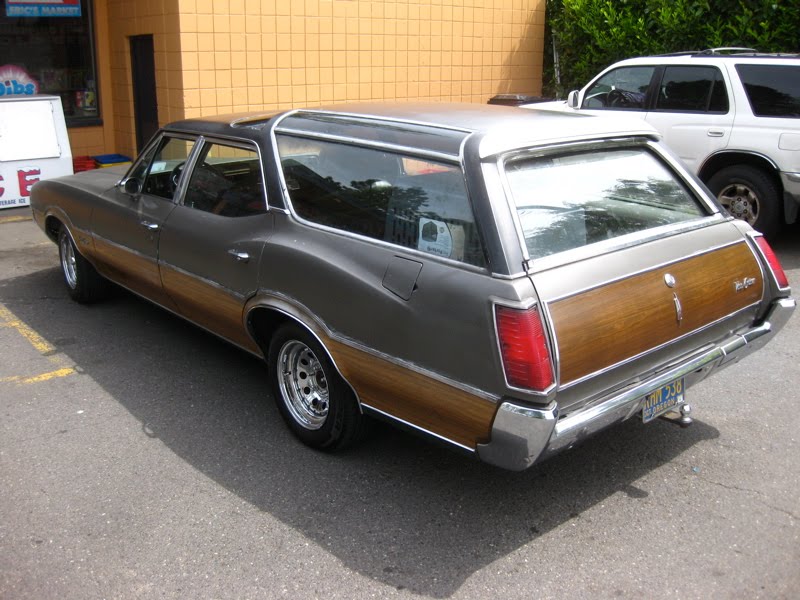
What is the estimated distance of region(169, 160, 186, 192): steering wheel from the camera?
534 cm

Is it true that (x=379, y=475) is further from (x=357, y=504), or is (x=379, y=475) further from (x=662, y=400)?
(x=662, y=400)

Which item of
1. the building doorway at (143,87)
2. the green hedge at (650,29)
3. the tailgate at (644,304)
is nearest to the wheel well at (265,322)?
the tailgate at (644,304)

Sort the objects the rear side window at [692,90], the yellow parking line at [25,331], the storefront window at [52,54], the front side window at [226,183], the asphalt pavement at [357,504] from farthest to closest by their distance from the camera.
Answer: the storefront window at [52,54] < the rear side window at [692,90] < the yellow parking line at [25,331] < the front side window at [226,183] < the asphalt pavement at [357,504]

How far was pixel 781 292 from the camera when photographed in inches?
172

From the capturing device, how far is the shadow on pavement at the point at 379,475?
361cm

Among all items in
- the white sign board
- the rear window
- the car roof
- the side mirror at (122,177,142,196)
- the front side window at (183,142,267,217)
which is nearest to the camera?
the rear window

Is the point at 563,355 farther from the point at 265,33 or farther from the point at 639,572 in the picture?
the point at 265,33

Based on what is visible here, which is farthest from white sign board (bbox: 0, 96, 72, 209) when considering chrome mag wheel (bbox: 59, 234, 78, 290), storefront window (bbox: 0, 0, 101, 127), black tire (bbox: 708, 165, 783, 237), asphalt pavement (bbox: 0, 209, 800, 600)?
black tire (bbox: 708, 165, 783, 237)

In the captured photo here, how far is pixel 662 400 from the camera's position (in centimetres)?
381

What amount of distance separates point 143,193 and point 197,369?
1239 millimetres

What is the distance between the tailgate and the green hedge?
26.5 ft

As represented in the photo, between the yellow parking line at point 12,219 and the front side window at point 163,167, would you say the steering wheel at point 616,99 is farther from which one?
the yellow parking line at point 12,219

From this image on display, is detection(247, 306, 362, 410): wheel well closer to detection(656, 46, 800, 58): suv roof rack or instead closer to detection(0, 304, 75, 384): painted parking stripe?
detection(0, 304, 75, 384): painted parking stripe

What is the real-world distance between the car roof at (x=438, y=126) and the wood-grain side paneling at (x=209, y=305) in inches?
35.6
